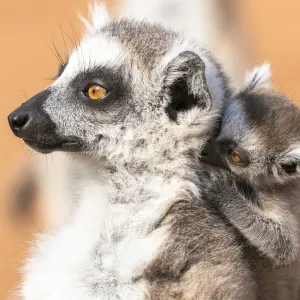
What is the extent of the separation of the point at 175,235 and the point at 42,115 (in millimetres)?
773

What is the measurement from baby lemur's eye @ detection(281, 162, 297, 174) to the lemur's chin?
36.7 inches

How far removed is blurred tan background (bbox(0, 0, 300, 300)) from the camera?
5.59 metres

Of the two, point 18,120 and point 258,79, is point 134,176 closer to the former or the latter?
point 18,120

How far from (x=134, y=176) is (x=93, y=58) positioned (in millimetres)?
575

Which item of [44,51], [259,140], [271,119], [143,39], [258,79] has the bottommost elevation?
[259,140]

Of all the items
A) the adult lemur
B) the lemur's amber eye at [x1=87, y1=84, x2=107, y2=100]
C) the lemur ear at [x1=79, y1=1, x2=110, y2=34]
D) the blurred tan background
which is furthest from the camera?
the blurred tan background

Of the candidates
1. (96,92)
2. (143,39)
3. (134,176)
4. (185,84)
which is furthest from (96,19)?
(134,176)

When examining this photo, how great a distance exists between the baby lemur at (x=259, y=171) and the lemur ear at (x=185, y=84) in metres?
0.22

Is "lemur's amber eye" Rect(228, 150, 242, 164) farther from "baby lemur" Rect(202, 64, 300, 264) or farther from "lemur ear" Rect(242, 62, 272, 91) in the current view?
"lemur ear" Rect(242, 62, 272, 91)

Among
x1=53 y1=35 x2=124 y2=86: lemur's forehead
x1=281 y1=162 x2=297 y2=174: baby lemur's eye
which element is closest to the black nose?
x1=53 y1=35 x2=124 y2=86: lemur's forehead

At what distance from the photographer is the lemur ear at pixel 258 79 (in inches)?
144

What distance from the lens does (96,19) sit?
364cm

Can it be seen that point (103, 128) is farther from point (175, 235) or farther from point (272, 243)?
point (272, 243)

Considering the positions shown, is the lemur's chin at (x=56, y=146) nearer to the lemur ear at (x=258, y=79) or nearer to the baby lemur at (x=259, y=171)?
the baby lemur at (x=259, y=171)
